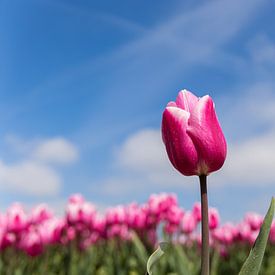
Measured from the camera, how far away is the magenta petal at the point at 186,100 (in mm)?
1662

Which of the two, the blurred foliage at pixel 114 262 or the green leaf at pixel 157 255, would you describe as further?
the blurred foliage at pixel 114 262

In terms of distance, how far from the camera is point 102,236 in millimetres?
7965

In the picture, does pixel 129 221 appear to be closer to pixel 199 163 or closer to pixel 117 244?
pixel 117 244

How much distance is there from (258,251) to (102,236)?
260 inches

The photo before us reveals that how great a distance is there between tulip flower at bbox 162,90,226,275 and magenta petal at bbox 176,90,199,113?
0.06 metres

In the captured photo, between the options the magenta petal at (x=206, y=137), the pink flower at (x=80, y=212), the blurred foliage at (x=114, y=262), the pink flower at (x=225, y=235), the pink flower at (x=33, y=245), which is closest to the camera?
the magenta petal at (x=206, y=137)

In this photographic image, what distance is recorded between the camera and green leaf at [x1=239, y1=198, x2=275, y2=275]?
1.47 metres

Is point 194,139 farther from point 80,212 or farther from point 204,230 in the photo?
point 80,212

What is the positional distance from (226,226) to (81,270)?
15.1 feet

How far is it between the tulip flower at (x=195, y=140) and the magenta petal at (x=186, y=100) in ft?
0.19

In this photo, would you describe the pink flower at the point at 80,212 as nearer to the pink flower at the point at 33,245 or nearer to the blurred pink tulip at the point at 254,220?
the pink flower at the point at 33,245

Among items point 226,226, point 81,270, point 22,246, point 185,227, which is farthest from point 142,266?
point 226,226

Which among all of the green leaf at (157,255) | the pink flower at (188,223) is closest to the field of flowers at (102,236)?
the pink flower at (188,223)

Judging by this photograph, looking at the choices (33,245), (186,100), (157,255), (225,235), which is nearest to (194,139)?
(186,100)
